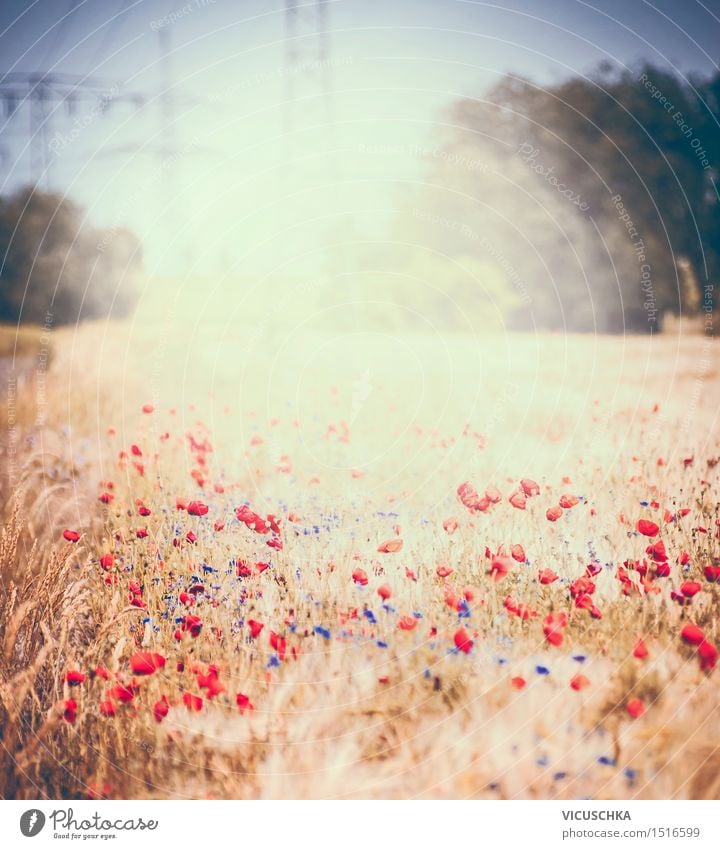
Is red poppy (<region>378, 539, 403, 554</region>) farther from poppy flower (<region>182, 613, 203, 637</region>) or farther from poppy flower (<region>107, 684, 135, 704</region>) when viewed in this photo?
poppy flower (<region>107, 684, 135, 704</region>)

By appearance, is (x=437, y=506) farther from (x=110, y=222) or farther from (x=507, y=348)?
(x=110, y=222)

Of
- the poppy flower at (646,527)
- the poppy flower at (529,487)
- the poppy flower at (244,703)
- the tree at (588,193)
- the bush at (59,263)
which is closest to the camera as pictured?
the poppy flower at (244,703)

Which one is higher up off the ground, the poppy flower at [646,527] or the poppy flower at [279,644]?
the poppy flower at [646,527]

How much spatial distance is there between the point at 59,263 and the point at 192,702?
7.53 ft

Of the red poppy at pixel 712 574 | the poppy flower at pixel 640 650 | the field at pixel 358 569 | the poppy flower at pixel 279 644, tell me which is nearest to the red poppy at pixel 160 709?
the field at pixel 358 569

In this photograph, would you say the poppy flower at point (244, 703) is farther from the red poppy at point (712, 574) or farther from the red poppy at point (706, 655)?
the red poppy at point (712, 574)

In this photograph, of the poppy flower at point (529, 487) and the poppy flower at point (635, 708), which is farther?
the poppy flower at point (529, 487)

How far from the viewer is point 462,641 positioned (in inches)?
87.7

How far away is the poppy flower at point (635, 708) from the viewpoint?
205 centimetres

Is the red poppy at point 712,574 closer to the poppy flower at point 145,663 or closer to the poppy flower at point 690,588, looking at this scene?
the poppy flower at point 690,588

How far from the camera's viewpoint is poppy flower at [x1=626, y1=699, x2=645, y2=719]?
2.05 m

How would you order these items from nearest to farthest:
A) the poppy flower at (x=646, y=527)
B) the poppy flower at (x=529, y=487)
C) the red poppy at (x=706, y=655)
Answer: the red poppy at (x=706, y=655) → the poppy flower at (x=646, y=527) → the poppy flower at (x=529, y=487)

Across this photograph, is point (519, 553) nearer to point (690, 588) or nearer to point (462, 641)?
point (462, 641)

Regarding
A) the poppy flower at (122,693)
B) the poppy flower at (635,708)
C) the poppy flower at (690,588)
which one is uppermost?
the poppy flower at (690,588)
